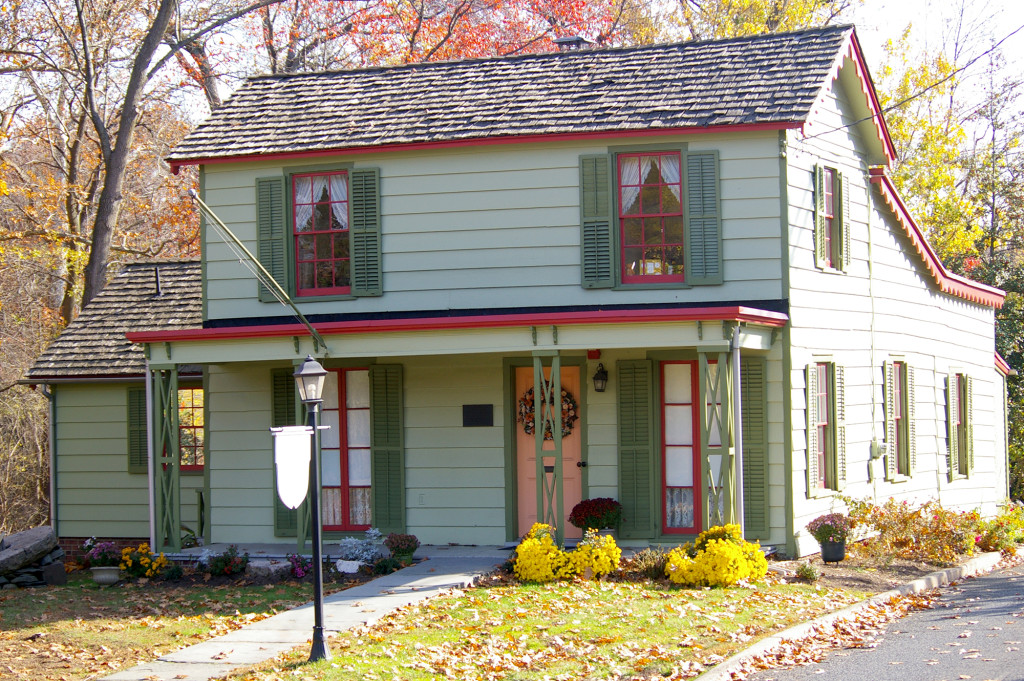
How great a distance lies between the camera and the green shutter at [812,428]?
578 inches

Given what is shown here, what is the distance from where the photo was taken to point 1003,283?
86.5ft

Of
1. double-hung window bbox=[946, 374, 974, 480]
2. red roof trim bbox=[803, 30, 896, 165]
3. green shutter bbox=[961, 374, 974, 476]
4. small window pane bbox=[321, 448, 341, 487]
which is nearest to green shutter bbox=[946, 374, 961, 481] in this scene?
double-hung window bbox=[946, 374, 974, 480]

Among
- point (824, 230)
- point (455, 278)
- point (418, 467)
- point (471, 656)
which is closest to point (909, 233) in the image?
point (824, 230)

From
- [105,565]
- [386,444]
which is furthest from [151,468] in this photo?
[386,444]

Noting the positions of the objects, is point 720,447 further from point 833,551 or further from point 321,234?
point 321,234

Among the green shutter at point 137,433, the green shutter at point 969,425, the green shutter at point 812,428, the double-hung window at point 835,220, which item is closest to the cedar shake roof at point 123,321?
the green shutter at point 137,433

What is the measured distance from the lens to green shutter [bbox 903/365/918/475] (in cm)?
1764

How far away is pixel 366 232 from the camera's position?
15641 millimetres

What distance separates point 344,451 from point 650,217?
5290 mm

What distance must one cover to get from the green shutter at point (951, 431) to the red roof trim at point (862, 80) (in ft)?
15.2

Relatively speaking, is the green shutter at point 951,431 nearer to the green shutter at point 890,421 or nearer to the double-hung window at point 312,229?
the green shutter at point 890,421

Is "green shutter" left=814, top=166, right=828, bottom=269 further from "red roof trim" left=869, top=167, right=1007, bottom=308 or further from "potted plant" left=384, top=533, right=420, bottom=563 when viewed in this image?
"potted plant" left=384, top=533, right=420, bottom=563

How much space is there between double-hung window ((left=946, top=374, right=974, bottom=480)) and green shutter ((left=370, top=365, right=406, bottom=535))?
9.92 metres

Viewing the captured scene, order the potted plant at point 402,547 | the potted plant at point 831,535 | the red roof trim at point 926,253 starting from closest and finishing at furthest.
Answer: the potted plant at point 831,535 < the potted plant at point 402,547 < the red roof trim at point 926,253
